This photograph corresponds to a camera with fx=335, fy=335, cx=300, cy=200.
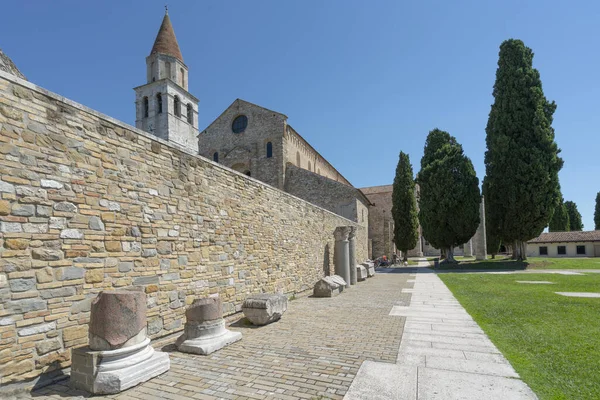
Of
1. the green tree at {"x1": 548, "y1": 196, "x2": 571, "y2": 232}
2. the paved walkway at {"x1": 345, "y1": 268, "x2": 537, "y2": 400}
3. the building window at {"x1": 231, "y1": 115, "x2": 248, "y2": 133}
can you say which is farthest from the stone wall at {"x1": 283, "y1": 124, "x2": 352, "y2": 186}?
the green tree at {"x1": 548, "y1": 196, "x2": 571, "y2": 232}

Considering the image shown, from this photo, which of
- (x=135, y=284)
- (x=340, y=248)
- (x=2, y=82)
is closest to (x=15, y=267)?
(x=135, y=284)

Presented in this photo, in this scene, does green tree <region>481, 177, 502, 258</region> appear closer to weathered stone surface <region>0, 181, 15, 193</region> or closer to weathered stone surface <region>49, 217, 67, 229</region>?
weathered stone surface <region>49, 217, 67, 229</region>

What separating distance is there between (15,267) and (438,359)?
556 cm

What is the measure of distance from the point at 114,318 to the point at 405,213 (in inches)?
1163

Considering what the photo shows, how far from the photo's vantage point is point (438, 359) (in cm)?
484

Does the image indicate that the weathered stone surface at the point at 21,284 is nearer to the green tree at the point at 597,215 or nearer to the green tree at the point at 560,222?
the green tree at the point at 560,222

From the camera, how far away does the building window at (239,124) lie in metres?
29.8

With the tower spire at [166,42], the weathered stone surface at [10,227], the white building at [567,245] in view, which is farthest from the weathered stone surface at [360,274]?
the white building at [567,245]

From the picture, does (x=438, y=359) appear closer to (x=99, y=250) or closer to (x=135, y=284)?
(x=135, y=284)

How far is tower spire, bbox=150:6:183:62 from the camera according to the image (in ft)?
95.5

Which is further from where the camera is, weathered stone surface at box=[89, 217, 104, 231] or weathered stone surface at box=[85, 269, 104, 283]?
weathered stone surface at box=[89, 217, 104, 231]

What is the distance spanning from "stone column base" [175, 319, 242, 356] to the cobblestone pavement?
13 centimetres

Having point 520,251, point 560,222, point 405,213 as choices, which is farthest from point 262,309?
point 560,222

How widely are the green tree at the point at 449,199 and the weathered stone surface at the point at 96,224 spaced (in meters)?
24.8
